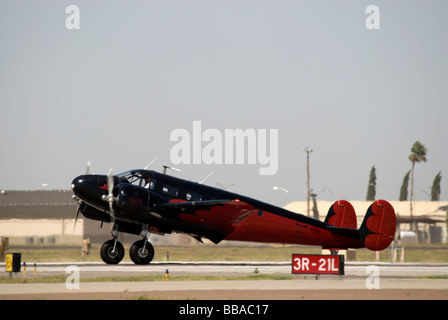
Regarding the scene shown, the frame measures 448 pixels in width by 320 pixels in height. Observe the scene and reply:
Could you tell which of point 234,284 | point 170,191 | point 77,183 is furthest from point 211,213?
point 234,284

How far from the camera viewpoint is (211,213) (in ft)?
116

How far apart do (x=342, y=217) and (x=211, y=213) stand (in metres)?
8.30

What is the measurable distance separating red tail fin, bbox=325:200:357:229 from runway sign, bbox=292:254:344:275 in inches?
308

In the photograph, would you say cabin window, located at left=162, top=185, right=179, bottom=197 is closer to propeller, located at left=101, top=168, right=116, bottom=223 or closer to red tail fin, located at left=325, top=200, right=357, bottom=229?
propeller, located at left=101, top=168, right=116, bottom=223

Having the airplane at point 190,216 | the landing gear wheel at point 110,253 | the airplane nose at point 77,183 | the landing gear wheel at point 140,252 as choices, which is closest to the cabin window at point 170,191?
the airplane at point 190,216

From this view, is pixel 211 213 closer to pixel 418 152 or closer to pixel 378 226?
pixel 378 226

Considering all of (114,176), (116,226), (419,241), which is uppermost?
(114,176)

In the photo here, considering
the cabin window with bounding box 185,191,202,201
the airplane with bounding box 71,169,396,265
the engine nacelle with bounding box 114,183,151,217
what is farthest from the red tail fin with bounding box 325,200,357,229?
the engine nacelle with bounding box 114,183,151,217

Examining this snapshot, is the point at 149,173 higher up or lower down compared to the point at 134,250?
higher up

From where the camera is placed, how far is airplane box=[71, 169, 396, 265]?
3362 centimetres

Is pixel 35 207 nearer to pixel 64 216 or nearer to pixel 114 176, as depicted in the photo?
pixel 64 216

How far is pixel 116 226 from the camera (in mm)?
35125
